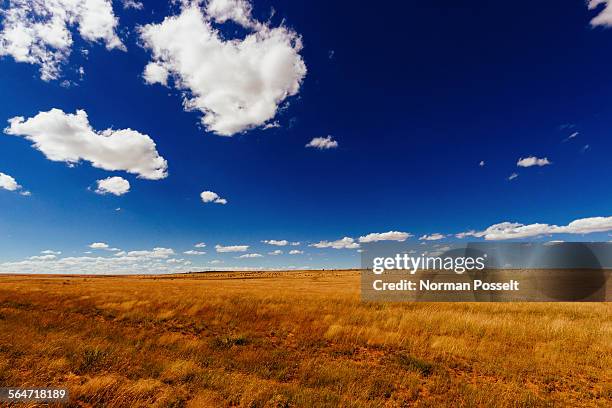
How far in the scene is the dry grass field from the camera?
846cm

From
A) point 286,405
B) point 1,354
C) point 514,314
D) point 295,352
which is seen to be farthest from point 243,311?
point 514,314

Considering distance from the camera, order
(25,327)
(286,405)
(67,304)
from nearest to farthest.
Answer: (286,405) → (25,327) → (67,304)

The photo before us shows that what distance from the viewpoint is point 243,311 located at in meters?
19.9

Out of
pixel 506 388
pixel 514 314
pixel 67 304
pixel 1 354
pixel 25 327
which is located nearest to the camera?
pixel 506 388

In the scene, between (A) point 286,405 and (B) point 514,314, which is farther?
(B) point 514,314

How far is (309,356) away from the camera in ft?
39.9

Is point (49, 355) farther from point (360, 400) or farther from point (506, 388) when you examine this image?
point (506, 388)

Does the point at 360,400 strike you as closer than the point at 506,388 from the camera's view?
Yes

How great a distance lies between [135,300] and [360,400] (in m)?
20.7

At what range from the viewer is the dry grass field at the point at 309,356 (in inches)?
333

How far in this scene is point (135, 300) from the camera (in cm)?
2391

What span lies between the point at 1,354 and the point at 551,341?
788 inches

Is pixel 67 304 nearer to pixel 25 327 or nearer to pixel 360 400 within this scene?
pixel 25 327

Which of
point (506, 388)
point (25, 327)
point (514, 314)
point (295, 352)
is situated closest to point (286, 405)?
point (295, 352)
